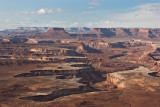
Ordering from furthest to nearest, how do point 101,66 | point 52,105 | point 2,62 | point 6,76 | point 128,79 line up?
1. point 101,66
2. point 2,62
3. point 128,79
4. point 6,76
5. point 52,105

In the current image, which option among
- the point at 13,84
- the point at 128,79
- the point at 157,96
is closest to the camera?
the point at 157,96

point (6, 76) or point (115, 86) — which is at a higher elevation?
point (6, 76)

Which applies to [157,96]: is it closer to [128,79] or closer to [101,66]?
[128,79]

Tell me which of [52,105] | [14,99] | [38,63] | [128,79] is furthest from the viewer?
[38,63]

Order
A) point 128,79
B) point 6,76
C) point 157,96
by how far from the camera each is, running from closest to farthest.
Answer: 1. point 157,96
2. point 6,76
3. point 128,79

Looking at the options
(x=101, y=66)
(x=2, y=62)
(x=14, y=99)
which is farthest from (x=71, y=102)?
(x=101, y=66)

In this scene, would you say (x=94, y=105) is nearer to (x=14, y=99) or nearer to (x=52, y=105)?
(x=52, y=105)

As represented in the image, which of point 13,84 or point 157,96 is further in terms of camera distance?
point 13,84

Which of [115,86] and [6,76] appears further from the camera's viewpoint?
[115,86]

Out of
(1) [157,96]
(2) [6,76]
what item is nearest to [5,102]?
(2) [6,76]
